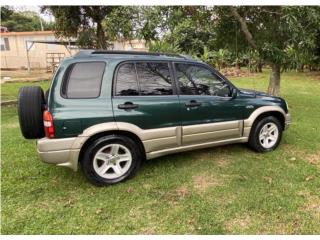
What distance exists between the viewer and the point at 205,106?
14.3 feet

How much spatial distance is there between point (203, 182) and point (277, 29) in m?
5.09

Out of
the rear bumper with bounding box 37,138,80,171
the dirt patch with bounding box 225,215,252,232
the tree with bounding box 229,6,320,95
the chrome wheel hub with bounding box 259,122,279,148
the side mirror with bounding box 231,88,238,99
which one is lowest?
the dirt patch with bounding box 225,215,252,232

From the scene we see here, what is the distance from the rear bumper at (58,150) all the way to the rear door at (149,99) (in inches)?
26.1

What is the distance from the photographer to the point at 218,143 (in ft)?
15.2

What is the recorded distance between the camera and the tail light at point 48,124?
11.5 ft

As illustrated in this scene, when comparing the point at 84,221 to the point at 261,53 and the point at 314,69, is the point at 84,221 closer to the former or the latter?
the point at 261,53

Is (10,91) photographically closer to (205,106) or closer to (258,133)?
(205,106)

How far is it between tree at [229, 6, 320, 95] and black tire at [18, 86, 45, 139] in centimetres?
523

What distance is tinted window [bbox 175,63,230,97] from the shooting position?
14.1 feet

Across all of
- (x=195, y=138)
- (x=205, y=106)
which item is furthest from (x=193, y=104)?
(x=195, y=138)

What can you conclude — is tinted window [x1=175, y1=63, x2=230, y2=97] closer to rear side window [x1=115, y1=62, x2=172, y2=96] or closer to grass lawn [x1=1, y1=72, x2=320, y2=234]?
rear side window [x1=115, y1=62, x2=172, y2=96]

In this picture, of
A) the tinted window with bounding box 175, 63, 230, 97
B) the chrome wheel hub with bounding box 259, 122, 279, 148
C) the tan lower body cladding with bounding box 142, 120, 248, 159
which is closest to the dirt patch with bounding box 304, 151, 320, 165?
the chrome wheel hub with bounding box 259, 122, 279, 148

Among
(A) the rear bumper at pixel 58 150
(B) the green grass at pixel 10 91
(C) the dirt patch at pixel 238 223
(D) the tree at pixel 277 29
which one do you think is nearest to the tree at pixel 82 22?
(B) the green grass at pixel 10 91

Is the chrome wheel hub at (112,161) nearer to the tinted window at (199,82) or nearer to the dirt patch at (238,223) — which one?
the tinted window at (199,82)
